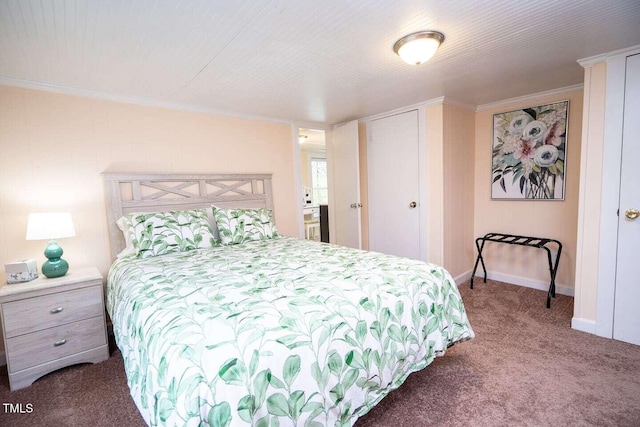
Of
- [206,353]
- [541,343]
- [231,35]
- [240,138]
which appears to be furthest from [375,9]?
[541,343]

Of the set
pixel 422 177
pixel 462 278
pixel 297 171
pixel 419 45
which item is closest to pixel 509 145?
pixel 422 177

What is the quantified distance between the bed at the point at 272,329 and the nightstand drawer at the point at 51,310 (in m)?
0.17

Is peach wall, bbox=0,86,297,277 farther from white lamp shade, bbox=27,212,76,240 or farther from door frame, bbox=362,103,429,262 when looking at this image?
door frame, bbox=362,103,429,262

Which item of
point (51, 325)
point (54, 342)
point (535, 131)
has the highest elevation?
point (535, 131)

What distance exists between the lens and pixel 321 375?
1184 mm

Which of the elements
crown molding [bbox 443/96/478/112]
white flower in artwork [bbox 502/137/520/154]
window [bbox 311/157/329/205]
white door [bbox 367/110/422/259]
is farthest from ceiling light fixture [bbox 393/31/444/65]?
window [bbox 311/157/329/205]

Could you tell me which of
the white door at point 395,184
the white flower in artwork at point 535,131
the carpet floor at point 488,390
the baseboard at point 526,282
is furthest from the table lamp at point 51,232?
the white flower in artwork at point 535,131

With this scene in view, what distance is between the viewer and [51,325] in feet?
A: 6.55

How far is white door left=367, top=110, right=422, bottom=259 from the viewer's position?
346 cm

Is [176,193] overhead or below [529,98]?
below

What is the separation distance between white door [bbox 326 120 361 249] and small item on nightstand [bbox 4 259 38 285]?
10.3 ft

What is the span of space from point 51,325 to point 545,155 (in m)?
4.60

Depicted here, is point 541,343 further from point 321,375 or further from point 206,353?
point 206,353

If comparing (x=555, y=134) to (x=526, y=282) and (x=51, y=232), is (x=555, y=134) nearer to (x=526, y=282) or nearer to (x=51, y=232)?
→ (x=526, y=282)
